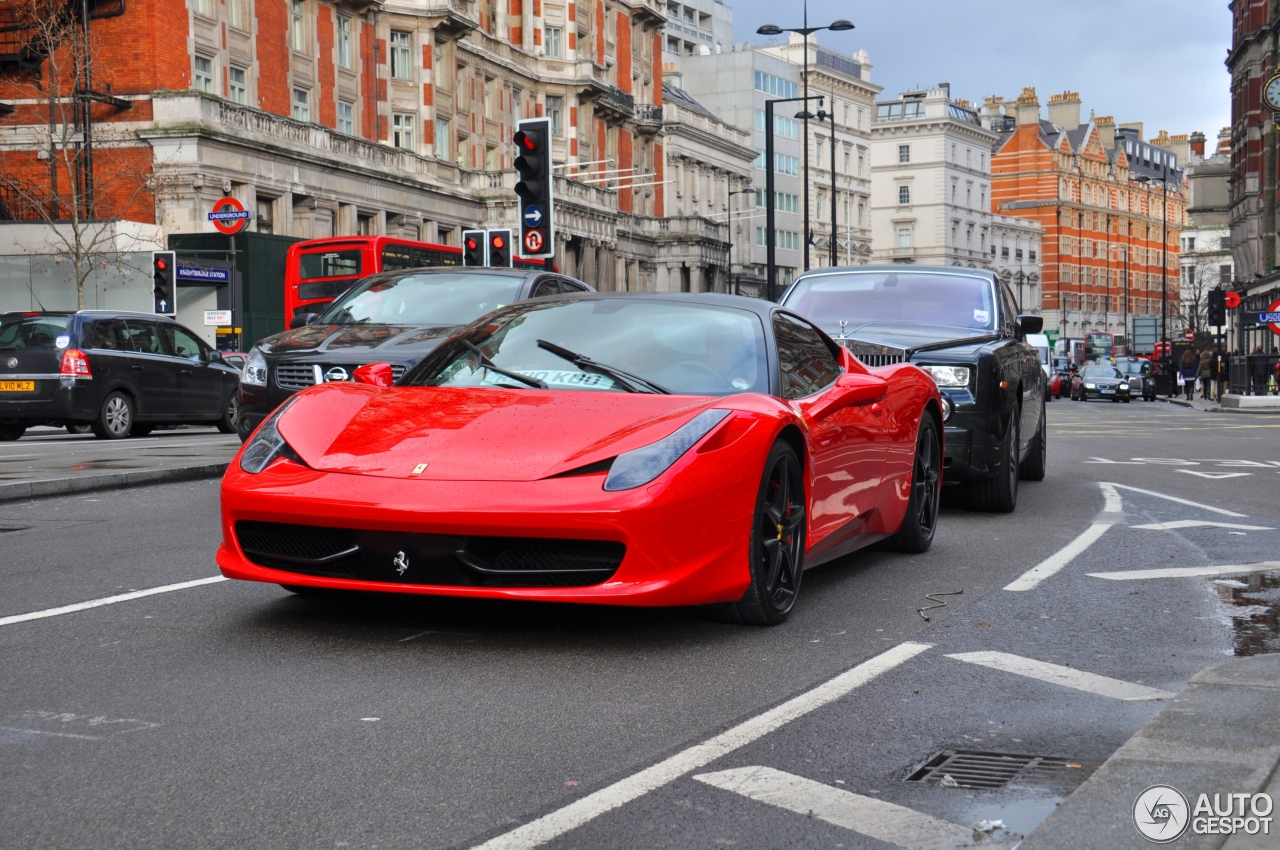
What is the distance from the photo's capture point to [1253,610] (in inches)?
251

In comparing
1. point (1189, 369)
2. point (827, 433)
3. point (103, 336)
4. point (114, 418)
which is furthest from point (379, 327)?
point (1189, 369)

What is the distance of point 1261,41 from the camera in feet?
232

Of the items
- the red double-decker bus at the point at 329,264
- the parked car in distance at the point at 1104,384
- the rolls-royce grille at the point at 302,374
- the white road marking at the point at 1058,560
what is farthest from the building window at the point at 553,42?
the white road marking at the point at 1058,560

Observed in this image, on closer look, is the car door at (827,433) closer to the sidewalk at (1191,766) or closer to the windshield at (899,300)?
the sidewalk at (1191,766)

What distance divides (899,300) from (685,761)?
8202 mm

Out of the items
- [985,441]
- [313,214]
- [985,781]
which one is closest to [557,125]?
[313,214]

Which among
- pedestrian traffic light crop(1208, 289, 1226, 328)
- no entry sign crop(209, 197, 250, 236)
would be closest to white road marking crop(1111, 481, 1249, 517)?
no entry sign crop(209, 197, 250, 236)

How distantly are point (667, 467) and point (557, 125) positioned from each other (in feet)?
233

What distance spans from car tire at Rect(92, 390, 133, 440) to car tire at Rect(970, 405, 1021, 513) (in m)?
13.3

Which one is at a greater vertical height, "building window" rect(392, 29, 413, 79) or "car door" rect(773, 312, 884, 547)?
"building window" rect(392, 29, 413, 79)

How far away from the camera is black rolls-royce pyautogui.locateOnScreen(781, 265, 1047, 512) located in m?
9.94

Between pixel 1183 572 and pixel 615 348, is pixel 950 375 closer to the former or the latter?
pixel 1183 572

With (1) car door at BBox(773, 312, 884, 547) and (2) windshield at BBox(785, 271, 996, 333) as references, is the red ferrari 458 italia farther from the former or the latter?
(2) windshield at BBox(785, 271, 996, 333)

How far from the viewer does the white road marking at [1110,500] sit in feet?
35.1
